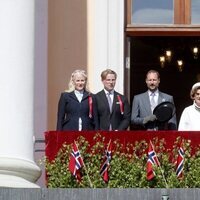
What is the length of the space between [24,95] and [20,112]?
22cm

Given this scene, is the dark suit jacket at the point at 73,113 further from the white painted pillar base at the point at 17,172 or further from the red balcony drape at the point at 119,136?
the white painted pillar base at the point at 17,172

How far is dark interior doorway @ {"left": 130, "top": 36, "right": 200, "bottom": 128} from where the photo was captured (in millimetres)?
21703

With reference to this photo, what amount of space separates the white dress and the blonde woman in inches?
44.2

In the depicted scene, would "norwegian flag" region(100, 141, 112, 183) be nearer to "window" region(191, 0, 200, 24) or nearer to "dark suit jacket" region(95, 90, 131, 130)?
"dark suit jacket" region(95, 90, 131, 130)

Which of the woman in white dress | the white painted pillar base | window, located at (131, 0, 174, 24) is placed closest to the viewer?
the white painted pillar base

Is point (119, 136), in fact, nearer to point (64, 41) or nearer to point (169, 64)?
point (64, 41)

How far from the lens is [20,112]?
567 inches

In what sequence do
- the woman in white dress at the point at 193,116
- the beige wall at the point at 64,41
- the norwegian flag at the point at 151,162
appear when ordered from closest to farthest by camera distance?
1. the norwegian flag at the point at 151,162
2. the woman in white dress at the point at 193,116
3. the beige wall at the point at 64,41

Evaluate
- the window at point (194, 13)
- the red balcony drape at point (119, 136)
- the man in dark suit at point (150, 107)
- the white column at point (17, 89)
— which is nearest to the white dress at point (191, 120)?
the man in dark suit at point (150, 107)

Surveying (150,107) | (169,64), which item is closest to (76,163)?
(150,107)

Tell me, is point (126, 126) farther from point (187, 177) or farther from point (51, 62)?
point (51, 62)

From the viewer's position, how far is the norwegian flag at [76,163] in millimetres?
14258

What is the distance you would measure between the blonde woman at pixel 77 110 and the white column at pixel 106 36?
2225 millimetres

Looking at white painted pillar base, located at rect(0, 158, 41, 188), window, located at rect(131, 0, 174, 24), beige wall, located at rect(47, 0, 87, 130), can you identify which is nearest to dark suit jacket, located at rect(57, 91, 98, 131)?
white painted pillar base, located at rect(0, 158, 41, 188)
